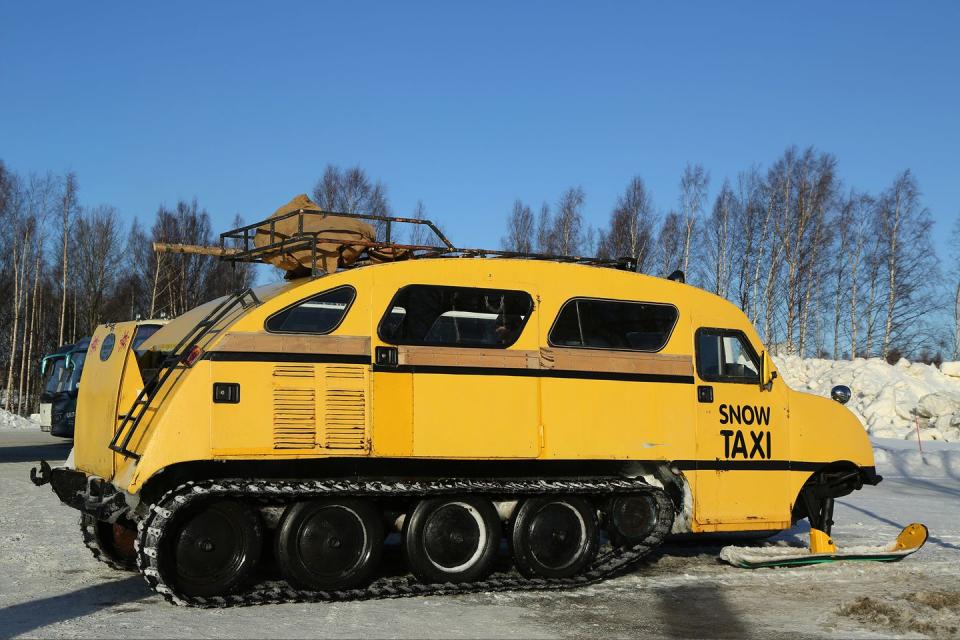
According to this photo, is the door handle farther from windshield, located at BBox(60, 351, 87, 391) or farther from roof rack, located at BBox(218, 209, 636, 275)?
windshield, located at BBox(60, 351, 87, 391)

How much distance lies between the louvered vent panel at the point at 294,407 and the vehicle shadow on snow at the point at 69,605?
1.79m

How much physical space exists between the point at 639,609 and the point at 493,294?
310 centimetres

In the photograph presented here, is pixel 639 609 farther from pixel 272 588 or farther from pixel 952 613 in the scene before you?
pixel 272 588

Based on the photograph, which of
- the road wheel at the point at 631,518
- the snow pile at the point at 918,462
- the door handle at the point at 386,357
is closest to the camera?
the door handle at the point at 386,357

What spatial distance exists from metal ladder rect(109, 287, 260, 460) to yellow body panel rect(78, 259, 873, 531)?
11 cm

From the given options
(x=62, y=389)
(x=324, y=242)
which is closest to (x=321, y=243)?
(x=324, y=242)

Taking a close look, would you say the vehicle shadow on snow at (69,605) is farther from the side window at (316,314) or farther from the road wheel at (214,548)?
the side window at (316,314)

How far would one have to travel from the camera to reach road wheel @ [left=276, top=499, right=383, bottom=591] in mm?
7934

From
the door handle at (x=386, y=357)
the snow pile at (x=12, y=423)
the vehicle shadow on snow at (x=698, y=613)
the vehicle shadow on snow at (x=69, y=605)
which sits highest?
the door handle at (x=386, y=357)

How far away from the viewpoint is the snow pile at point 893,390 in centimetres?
2895

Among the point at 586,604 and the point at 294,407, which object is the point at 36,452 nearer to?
the point at 294,407

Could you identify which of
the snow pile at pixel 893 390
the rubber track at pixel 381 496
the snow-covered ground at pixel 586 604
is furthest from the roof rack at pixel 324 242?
the snow pile at pixel 893 390

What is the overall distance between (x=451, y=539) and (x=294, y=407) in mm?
1922

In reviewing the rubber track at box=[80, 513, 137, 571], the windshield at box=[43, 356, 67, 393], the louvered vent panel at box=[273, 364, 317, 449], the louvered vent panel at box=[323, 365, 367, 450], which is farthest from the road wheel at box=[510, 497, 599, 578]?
the windshield at box=[43, 356, 67, 393]
